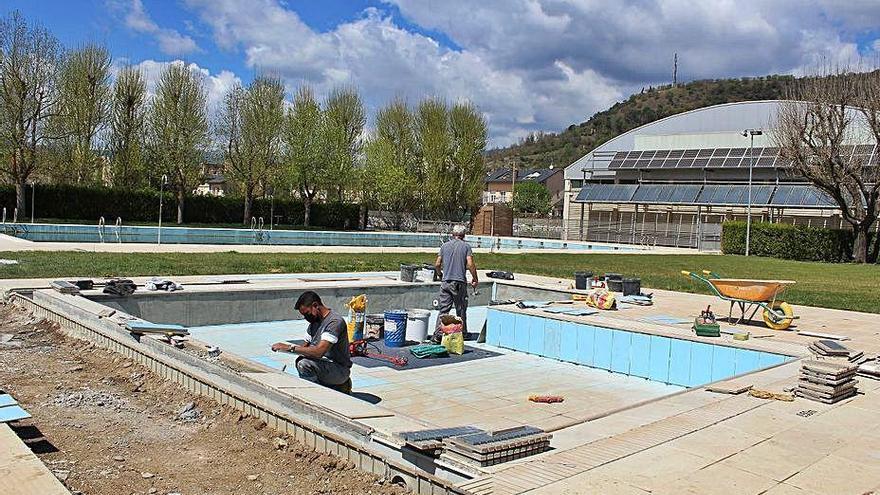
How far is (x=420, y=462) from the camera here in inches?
187

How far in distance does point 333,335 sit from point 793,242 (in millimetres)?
34476

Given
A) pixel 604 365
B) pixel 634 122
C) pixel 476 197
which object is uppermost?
pixel 634 122

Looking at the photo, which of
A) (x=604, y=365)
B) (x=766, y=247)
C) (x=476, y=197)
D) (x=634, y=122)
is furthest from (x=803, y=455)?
(x=634, y=122)

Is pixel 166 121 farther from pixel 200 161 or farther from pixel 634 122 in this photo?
pixel 634 122

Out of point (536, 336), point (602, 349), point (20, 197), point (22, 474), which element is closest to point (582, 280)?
point (536, 336)

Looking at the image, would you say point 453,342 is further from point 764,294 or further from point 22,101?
point 22,101

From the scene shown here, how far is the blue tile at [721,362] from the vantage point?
9.80 meters

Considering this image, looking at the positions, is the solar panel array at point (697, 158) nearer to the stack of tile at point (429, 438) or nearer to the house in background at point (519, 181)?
the house in background at point (519, 181)

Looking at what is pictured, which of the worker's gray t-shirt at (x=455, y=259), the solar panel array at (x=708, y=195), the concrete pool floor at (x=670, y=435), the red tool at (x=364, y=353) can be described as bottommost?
the red tool at (x=364, y=353)

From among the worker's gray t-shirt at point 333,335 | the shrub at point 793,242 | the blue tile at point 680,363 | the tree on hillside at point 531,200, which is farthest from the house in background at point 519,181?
the worker's gray t-shirt at point 333,335

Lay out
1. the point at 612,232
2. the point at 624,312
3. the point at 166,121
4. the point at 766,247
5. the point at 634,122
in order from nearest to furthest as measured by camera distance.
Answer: the point at 624,312
the point at 766,247
the point at 166,121
the point at 612,232
the point at 634,122

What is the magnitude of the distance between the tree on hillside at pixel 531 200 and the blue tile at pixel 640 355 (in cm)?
7926

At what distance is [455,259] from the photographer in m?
11.1

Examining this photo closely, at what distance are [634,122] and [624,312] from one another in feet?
413
